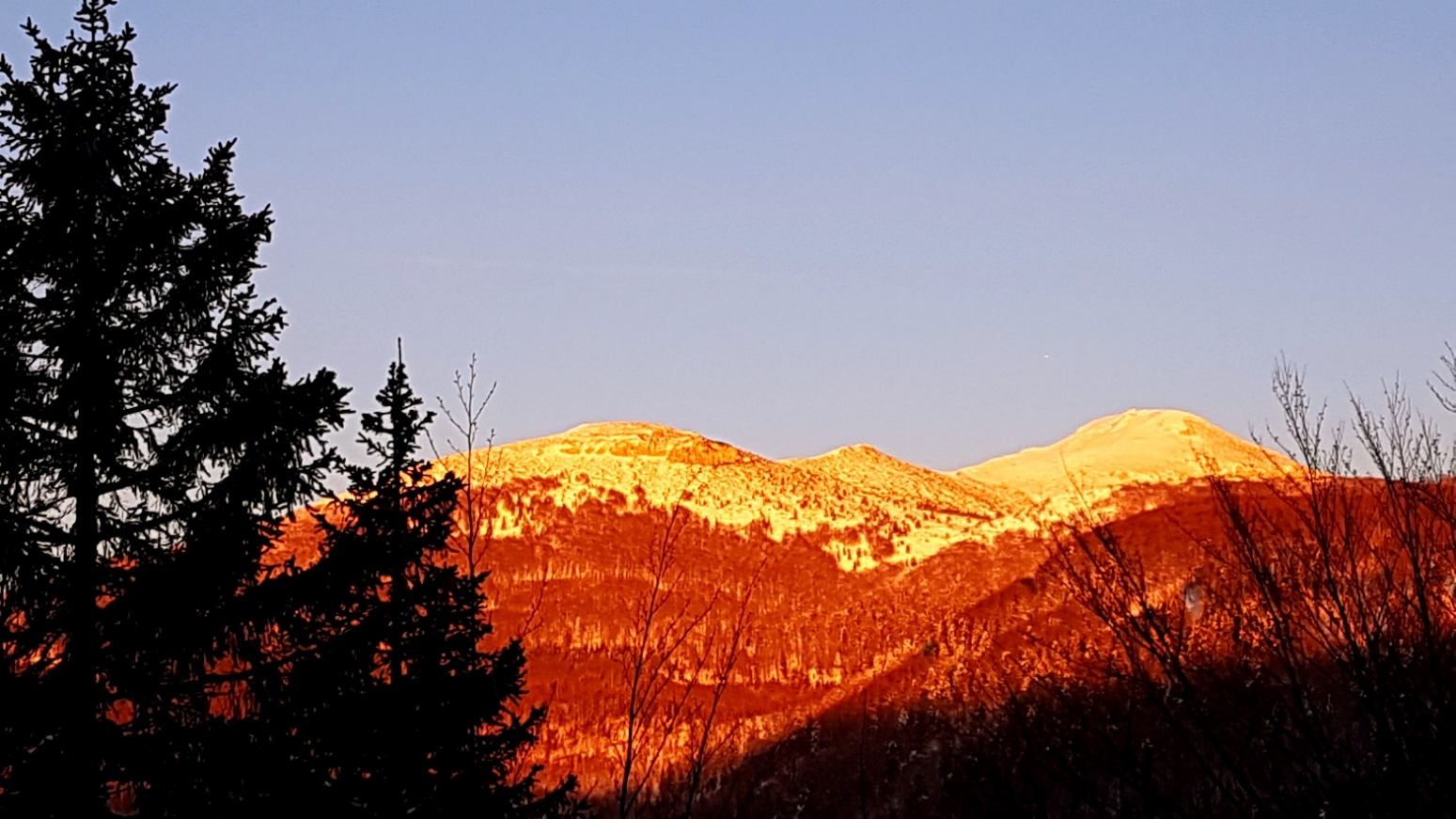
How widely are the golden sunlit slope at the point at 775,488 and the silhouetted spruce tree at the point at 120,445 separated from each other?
59.7m

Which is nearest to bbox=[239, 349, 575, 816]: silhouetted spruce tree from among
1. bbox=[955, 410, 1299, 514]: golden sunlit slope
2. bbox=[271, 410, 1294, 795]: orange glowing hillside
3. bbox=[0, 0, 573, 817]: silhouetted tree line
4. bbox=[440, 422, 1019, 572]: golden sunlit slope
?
bbox=[0, 0, 573, 817]: silhouetted tree line

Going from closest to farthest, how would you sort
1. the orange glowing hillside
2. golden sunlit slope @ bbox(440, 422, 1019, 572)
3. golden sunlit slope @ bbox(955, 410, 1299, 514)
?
the orange glowing hillside
golden sunlit slope @ bbox(440, 422, 1019, 572)
golden sunlit slope @ bbox(955, 410, 1299, 514)

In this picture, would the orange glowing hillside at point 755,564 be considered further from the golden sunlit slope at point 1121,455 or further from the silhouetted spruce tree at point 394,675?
the silhouetted spruce tree at point 394,675

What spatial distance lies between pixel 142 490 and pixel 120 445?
34 cm

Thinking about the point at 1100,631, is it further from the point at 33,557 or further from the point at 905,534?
the point at 33,557

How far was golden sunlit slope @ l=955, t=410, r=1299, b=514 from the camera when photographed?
7950cm

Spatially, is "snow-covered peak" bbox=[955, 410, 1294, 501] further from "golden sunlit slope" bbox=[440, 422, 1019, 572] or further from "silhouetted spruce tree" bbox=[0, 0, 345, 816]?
"silhouetted spruce tree" bbox=[0, 0, 345, 816]

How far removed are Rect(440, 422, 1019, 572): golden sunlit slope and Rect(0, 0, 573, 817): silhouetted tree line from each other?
59.6 metres

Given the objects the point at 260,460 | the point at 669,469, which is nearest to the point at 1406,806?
the point at 260,460

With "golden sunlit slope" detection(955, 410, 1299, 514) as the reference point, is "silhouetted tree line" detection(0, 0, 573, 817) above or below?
below

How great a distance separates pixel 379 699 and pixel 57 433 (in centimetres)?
445

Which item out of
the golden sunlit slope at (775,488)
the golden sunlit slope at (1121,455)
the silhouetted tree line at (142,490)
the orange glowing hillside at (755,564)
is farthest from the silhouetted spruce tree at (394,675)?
the golden sunlit slope at (1121,455)

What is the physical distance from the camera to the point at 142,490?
31.4ft

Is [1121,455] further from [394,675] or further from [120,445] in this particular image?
[120,445]
